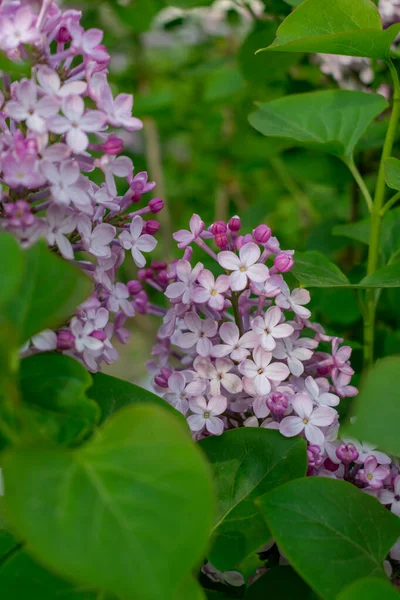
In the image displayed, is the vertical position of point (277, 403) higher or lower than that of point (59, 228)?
lower

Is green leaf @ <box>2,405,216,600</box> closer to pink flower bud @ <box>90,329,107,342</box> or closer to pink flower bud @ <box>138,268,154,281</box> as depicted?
pink flower bud @ <box>90,329,107,342</box>

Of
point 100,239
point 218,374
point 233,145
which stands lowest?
point 233,145

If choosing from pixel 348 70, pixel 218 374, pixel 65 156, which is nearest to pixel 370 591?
pixel 218 374

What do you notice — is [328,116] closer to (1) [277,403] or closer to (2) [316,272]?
(2) [316,272]

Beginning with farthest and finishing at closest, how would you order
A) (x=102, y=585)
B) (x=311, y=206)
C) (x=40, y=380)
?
(x=311, y=206) → (x=40, y=380) → (x=102, y=585)

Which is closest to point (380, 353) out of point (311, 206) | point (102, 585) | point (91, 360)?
point (91, 360)

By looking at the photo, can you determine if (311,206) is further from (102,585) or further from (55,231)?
(102,585)

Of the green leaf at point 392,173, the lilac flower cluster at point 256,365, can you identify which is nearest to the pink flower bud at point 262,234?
the lilac flower cluster at point 256,365
